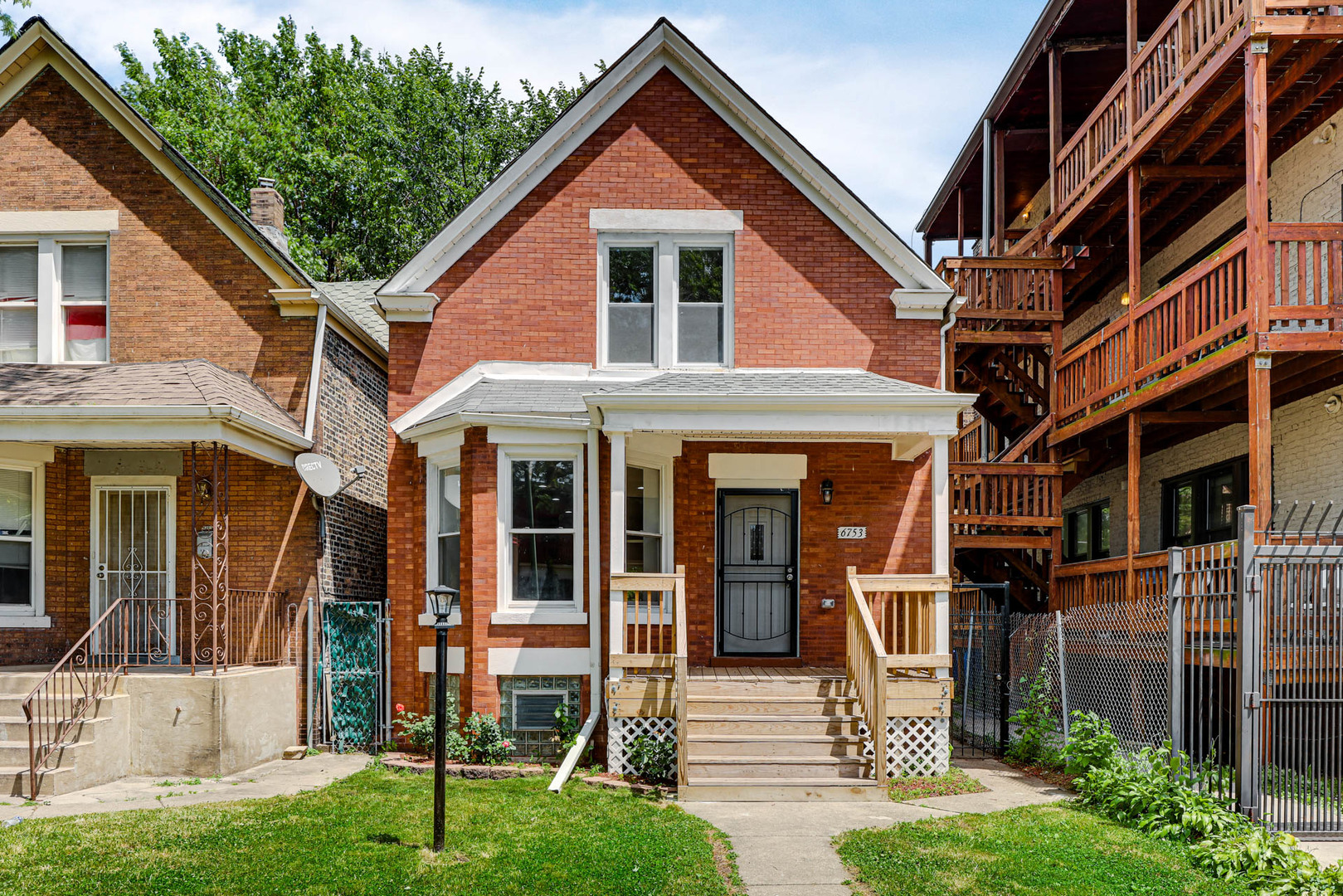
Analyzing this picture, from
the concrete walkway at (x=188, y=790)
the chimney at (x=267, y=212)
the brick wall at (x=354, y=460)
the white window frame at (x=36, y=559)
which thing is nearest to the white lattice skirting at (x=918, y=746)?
the concrete walkway at (x=188, y=790)

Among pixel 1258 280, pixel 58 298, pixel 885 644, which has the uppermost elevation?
→ pixel 58 298

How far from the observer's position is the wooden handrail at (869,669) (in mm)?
10633

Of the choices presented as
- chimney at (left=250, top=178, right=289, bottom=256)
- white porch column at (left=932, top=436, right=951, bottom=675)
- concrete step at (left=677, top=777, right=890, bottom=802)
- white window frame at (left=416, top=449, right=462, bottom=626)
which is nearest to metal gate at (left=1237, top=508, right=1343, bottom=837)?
concrete step at (left=677, top=777, right=890, bottom=802)

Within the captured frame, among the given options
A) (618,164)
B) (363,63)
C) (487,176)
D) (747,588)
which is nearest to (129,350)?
(618,164)

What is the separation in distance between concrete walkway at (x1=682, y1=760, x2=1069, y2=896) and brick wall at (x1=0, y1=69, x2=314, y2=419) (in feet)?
26.1

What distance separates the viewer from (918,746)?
11531 mm

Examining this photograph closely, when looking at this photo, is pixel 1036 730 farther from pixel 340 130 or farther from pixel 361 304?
pixel 340 130

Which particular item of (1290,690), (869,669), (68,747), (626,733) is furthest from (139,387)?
(1290,690)

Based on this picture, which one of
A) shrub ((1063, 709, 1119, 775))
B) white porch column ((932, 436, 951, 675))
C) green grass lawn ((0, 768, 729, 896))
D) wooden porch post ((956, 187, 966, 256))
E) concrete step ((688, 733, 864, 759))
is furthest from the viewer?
wooden porch post ((956, 187, 966, 256))

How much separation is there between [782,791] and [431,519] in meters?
5.52

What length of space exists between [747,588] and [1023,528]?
214 inches

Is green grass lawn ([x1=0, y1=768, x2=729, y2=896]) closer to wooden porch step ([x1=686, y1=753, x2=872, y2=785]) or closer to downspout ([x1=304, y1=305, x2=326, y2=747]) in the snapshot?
wooden porch step ([x1=686, y1=753, x2=872, y2=785])

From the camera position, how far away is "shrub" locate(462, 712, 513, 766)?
39.5 feet

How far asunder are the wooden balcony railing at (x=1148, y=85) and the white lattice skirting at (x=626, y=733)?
9640 millimetres
